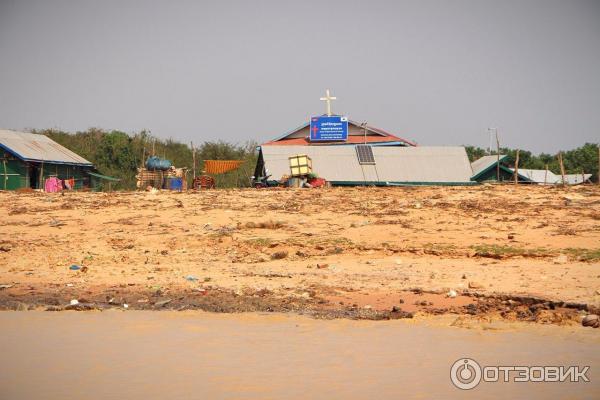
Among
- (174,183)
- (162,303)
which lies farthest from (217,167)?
(162,303)

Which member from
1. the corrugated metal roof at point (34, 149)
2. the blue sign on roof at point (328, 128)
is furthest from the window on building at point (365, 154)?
the corrugated metal roof at point (34, 149)

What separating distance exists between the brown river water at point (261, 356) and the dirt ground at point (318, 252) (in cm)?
52

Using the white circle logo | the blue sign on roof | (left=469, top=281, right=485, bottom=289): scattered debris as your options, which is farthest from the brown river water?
the blue sign on roof

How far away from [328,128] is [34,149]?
13512mm

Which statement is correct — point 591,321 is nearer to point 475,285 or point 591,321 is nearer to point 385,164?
point 475,285

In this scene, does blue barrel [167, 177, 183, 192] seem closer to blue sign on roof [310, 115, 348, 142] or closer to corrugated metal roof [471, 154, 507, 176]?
corrugated metal roof [471, 154, 507, 176]

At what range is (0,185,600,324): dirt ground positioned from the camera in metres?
8.75

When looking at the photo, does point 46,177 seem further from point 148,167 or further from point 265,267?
point 265,267

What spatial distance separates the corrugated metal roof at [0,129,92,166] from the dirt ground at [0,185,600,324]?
1092 cm

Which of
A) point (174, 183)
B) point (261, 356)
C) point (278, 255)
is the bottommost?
point (261, 356)

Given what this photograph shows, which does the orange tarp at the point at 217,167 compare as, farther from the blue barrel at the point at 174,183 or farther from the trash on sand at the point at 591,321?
the trash on sand at the point at 591,321

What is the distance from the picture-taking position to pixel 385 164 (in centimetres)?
2894

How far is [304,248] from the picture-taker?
38.8ft

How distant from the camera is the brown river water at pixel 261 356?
18.8 ft
